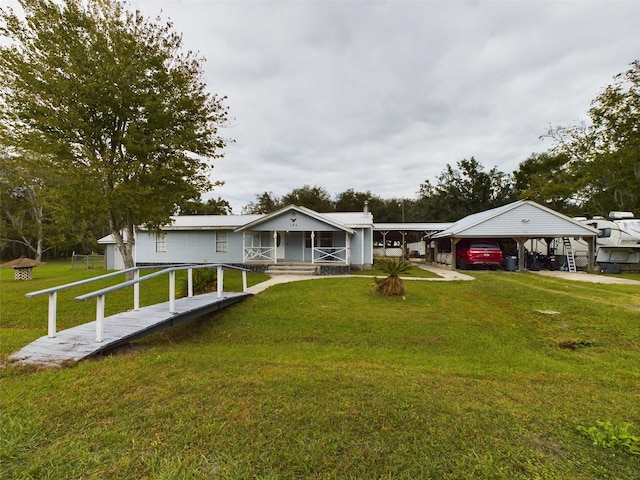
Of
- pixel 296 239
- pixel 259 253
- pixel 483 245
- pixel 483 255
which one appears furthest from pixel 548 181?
pixel 259 253

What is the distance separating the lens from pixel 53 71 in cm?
1005

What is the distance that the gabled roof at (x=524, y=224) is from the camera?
16.8m

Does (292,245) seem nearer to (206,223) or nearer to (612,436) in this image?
(206,223)

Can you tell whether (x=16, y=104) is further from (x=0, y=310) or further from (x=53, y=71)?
(x=0, y=310)

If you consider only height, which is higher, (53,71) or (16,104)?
(53,71)

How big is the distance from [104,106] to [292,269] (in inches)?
404

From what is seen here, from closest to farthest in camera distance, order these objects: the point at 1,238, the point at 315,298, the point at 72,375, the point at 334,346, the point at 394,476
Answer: the point at 394,476 < the point at 72,375 < the point at 334,346 < the point at 315,298 < the point at 1,238

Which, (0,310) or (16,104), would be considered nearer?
(0,310)

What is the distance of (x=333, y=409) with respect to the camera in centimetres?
294

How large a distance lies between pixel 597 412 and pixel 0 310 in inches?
516

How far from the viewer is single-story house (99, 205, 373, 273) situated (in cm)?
1712

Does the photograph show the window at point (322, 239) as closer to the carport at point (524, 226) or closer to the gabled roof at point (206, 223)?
the gabled roof at point (206, 223)

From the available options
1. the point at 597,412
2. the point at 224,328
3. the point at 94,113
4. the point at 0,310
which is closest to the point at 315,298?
the point at 224,328

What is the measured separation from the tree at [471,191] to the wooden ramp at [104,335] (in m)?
40.3
